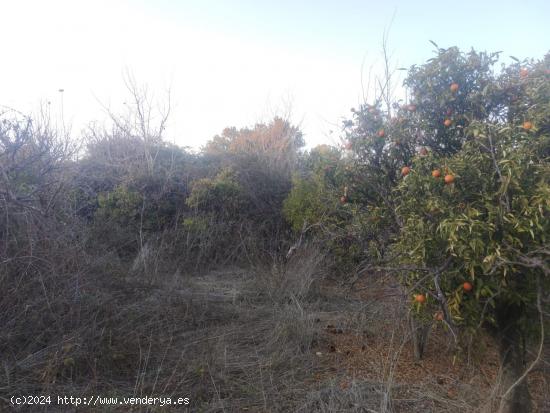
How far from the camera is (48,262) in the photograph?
4.06 meters

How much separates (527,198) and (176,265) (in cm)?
530

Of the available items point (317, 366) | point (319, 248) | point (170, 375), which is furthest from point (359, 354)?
point (319, 248)

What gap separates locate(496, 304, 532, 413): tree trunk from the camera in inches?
114

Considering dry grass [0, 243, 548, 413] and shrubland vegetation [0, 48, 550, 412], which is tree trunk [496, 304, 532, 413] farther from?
dry grass [0, 243, 548, 413]

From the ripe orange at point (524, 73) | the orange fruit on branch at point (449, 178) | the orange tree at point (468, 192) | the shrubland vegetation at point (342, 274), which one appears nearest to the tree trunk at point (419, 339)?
the shrubland vegetation at point (342, 274)

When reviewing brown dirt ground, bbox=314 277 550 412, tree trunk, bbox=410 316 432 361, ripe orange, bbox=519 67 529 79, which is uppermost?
ripe orange, bbox=519 67 529 79

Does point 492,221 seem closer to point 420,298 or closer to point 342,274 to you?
point 420,298

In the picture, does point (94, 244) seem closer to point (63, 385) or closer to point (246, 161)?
point (63, 385)

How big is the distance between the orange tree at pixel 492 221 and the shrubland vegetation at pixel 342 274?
1cm

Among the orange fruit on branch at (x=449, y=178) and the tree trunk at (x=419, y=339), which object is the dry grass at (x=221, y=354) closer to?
the tree trunk at (x=419, y=339)

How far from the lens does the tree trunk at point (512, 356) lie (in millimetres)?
2900

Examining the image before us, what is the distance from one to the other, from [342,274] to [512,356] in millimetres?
3105

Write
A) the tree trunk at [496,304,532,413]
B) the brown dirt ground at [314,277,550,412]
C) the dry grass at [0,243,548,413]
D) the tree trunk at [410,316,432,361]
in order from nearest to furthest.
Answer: the tree trunk at [496,304,532,413] → the dry grass at [0,243,548,413] → the brown dirt ground at [314,277,550,412] → the tree trunk at [410,316,432,361]

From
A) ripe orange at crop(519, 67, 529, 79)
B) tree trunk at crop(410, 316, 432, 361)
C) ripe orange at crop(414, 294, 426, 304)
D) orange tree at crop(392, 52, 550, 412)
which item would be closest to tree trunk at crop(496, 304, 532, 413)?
orange tree at crop(392, 52, 550, 412)
